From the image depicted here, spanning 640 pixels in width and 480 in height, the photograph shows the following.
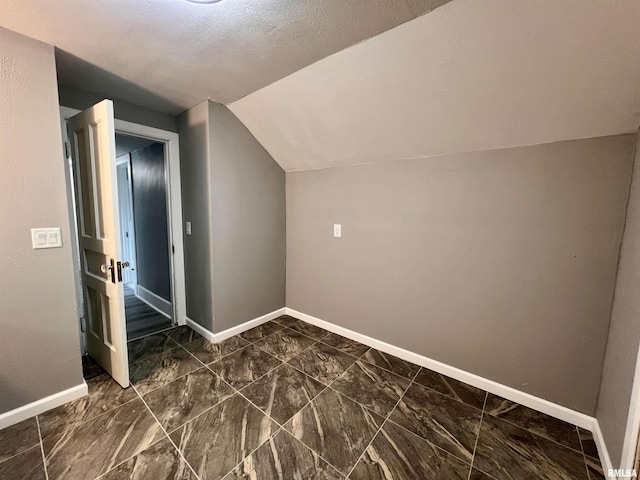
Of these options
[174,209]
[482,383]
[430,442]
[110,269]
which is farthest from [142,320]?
[482,383]

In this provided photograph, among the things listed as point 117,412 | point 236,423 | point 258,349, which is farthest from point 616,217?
point 117,412

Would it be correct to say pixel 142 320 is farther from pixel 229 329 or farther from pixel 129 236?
pixel 129 236

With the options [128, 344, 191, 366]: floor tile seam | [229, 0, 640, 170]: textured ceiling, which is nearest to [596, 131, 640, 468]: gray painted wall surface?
[229, 0, 640, 170]: textured ceiling

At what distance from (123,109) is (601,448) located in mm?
4093

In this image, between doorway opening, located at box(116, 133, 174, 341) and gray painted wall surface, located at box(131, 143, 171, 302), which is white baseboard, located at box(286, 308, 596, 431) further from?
gray painted wall surface, located at box(131, 143, 171, 302)

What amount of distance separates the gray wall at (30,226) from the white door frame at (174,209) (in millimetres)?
875

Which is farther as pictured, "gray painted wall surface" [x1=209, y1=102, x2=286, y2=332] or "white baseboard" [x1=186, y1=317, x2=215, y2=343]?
"white baseboard" [x1=186, y1=317, x2=215, y2=343]

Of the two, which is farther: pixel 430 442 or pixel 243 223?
pixel 243 223

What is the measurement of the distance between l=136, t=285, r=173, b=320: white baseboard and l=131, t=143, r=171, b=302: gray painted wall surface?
0.05m

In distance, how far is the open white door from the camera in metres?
1.62

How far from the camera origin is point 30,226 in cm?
148

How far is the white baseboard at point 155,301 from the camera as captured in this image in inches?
123

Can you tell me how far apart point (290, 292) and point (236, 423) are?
165 cm

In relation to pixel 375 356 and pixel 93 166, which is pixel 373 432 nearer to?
pixel 375 356
